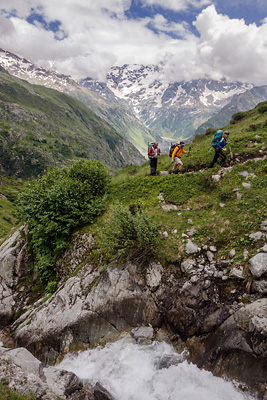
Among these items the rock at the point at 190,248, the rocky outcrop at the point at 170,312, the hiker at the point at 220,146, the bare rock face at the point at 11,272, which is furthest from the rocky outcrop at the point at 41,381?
the hiker at the point at 220,146

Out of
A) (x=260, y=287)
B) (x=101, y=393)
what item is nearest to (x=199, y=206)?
(x=260, y=287)

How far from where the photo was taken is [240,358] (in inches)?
387

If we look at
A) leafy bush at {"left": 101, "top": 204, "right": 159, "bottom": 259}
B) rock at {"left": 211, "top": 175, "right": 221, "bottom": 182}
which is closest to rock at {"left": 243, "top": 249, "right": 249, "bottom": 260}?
leafy bush at {"left": 101, "top": 204, "right": 159, "bottom": 259}

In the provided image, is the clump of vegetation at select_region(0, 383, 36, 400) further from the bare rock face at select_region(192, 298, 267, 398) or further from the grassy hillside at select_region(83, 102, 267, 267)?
the grassy hillside at select_region(83, 102, 267, 267)

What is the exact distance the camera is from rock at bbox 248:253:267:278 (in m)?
11.3

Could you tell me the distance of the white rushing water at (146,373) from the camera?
A: 33.2ft

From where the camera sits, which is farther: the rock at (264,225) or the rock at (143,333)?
the rock at (264,225)

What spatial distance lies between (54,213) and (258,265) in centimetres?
1573

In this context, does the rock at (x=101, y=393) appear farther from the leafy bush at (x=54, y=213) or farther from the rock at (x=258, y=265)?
the leafy bush at (x=54, y=213)

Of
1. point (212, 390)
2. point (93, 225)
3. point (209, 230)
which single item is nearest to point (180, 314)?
point (212, 390)

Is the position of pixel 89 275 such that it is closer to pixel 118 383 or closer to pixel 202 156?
pixel 118 383

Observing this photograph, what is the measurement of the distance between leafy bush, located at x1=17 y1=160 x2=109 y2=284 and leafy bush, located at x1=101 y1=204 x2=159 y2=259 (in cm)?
505

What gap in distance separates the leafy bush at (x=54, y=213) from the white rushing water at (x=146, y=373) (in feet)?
27.8

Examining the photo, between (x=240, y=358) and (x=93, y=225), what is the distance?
44.8 feet
